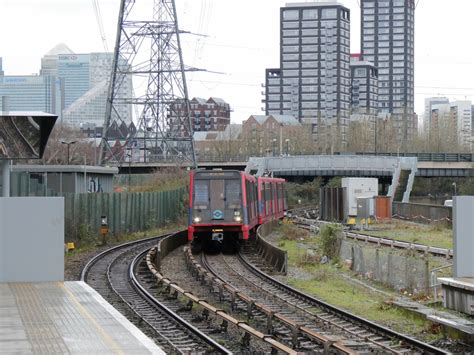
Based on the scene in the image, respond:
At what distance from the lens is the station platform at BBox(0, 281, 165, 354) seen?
41.4ft

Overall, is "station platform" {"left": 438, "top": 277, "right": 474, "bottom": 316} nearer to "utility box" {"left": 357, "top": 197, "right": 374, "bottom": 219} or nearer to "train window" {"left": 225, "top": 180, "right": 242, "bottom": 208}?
"train window" {"left": 225, "top": 180, "right": 242, "bottom": 208}

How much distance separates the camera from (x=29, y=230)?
706 inches

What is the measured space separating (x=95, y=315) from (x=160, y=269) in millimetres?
14854

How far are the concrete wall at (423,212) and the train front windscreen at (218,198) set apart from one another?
17.5 metres

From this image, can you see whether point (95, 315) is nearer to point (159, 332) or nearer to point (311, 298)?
point (159, 332)

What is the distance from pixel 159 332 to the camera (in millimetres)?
16719

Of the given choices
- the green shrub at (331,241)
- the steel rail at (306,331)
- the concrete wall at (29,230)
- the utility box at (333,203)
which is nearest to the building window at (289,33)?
the utility box at (333,203)

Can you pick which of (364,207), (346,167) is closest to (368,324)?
(364,207)

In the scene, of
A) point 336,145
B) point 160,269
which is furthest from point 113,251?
point 336,145

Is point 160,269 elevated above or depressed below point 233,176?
below

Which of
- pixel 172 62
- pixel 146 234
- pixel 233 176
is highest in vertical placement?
pixel 172 62

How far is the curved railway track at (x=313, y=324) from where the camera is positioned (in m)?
15.6

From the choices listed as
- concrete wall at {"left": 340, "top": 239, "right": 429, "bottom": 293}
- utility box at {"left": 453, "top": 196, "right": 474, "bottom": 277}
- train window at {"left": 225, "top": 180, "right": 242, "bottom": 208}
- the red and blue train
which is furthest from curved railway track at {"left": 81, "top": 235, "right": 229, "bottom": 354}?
concrete wall at {"left": 340, "top": 239, "right": 429, "bottom": 293}

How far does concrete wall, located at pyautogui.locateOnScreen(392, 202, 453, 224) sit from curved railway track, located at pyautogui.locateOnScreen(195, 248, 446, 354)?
25.9 m
